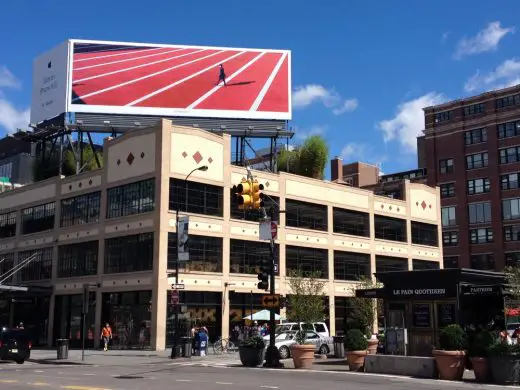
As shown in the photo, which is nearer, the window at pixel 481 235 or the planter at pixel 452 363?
the planter at pixel 452 363

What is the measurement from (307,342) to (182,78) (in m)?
30.0

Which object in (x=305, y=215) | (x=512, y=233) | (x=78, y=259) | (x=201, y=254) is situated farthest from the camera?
(x=512, y=233)

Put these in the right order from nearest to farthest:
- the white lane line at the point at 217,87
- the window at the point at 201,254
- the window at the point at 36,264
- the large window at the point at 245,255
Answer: the window at the point at 201,254
the large window at the point at 245,255
the window at the point at 36,264
the white lane line at the point at 217,87

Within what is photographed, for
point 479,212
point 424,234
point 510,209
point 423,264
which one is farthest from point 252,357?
point 479,212

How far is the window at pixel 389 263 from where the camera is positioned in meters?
60.3

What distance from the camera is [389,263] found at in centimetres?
6122

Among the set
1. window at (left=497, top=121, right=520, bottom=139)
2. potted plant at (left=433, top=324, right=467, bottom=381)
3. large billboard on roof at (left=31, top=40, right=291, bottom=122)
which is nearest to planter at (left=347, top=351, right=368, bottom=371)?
potted plant at (left=433, top=324, right=467, bottom=381)

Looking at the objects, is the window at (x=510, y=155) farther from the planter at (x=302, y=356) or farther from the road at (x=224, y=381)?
the road at (x=224, y=381)

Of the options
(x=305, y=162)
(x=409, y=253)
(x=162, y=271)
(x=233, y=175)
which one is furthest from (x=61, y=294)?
(x=409, y=253)

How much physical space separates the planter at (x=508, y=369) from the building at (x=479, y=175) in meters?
67.7

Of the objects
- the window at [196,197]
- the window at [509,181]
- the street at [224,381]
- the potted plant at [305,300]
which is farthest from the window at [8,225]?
the window at [509,181]

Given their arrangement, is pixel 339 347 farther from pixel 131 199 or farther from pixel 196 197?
pixel 131 199

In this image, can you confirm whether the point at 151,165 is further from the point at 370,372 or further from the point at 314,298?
the point at 370,372

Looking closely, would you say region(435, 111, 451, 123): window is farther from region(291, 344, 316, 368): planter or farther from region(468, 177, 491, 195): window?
region(291, 344, 316, 368): planter
